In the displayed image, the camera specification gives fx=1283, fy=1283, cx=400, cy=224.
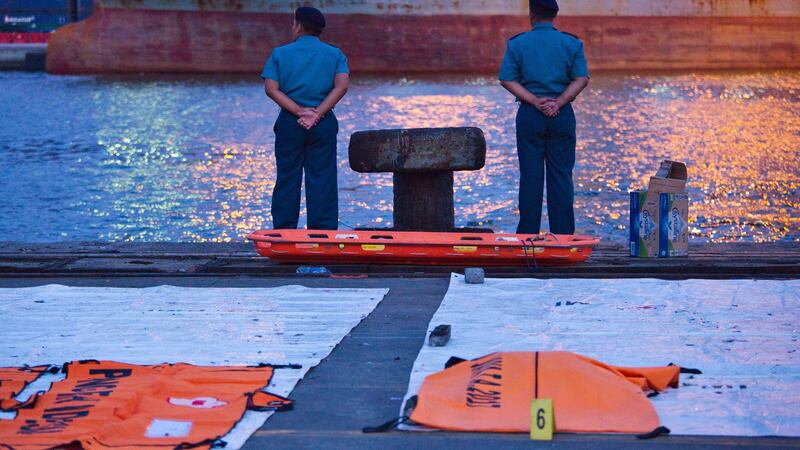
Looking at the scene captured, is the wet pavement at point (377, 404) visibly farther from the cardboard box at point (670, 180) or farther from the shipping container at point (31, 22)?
the shipping container at point (31, 22)

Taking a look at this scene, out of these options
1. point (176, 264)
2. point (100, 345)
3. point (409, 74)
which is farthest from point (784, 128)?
point (100, 345)

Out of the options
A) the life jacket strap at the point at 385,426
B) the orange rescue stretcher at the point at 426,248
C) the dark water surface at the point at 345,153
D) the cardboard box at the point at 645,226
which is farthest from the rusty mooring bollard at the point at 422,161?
the dark water surface at the point at 345,153

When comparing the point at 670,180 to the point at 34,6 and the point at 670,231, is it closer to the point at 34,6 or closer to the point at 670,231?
the point at 670,231

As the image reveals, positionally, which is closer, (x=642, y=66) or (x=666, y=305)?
(x=666, y=305)

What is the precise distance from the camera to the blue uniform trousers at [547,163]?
26.5 ft

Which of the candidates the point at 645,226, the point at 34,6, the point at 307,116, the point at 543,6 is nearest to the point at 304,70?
the point at 307,116

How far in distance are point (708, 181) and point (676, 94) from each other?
17983 millimetres

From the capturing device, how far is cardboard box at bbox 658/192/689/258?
7539 millimetres

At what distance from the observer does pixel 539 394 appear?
13.9 ft

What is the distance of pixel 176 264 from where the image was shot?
747 cm

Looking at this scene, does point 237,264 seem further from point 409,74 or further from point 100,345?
point 409,74

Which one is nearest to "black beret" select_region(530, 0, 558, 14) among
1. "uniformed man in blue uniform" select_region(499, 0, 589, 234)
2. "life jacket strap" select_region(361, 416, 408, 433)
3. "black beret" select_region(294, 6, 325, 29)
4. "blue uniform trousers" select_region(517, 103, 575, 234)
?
"uniformed man in blue uniform" select_region(499, 0, 589, 234)

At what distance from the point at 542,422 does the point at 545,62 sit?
437 cm

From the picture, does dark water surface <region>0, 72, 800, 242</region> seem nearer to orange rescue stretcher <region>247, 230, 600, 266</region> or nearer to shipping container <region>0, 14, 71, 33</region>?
orange rescue stretcher <region>247, 230, 600, 266</region>
